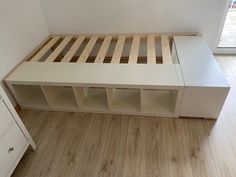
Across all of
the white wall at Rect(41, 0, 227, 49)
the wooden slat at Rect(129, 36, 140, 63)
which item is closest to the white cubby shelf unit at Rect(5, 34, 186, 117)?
the wooden slat at Rect(129, 36, 140, 63)

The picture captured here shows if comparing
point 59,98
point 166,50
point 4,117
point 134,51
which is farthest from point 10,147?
point 166,50

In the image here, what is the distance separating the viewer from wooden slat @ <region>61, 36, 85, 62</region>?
1695 millimetres

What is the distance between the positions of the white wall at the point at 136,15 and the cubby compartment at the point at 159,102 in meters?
0.72

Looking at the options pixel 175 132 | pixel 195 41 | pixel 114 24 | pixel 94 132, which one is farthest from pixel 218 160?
pixel 114 24

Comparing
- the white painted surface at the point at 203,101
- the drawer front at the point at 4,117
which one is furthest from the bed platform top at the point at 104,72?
the drawer front at the point at 4,117

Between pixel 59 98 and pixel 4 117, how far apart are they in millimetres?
657

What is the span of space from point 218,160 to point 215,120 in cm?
34

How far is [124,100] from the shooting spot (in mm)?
1581

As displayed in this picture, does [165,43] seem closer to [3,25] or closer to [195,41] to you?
[195,41]

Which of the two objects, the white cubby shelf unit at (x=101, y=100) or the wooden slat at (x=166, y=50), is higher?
the wooden slat at (x=166, y=50)

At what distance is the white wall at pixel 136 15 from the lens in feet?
5.86

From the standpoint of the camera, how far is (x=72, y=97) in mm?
1660

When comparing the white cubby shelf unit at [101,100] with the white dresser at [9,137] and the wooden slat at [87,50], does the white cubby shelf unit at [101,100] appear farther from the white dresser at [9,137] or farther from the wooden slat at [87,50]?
the white dresser at [9,137]

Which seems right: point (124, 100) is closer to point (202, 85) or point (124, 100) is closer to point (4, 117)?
point (202, 85)
